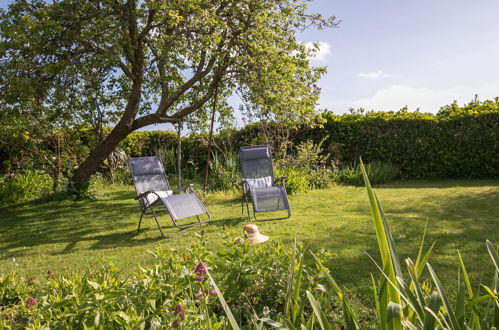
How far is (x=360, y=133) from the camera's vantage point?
985 cm

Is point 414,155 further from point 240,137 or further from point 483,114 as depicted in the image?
point 240,137

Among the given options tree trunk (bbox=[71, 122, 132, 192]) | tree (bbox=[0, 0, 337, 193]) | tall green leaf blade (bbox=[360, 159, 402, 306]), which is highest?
tree (bbox=[0, 0, 337, 193])

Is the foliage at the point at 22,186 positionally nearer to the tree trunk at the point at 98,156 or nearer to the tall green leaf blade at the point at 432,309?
the tree trunk at the point at 98,156

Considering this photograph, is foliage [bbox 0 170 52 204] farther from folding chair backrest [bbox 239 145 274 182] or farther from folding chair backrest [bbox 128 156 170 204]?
folding chair backrest [bbox 239 145 274 182]

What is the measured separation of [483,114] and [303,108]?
16.6ft

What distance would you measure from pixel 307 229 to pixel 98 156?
5459 millimetres

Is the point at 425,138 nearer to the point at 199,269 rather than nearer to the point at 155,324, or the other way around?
the point at 199,269

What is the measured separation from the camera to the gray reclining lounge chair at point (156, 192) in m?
5.11

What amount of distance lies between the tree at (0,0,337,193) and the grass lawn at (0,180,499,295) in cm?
202

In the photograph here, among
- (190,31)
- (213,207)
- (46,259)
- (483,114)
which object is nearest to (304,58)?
(190,31)

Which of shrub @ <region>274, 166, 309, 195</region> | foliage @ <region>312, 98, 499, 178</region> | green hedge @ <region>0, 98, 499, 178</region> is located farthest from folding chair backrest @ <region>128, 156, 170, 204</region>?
foliage @ <region>312, 98, 499, 178</region>

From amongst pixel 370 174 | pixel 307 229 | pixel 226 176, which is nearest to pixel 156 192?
pixel 307 229

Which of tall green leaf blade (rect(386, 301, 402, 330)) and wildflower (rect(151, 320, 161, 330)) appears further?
wildflower (rect(151, 320, 161, 330))

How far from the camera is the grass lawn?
3814 mm
